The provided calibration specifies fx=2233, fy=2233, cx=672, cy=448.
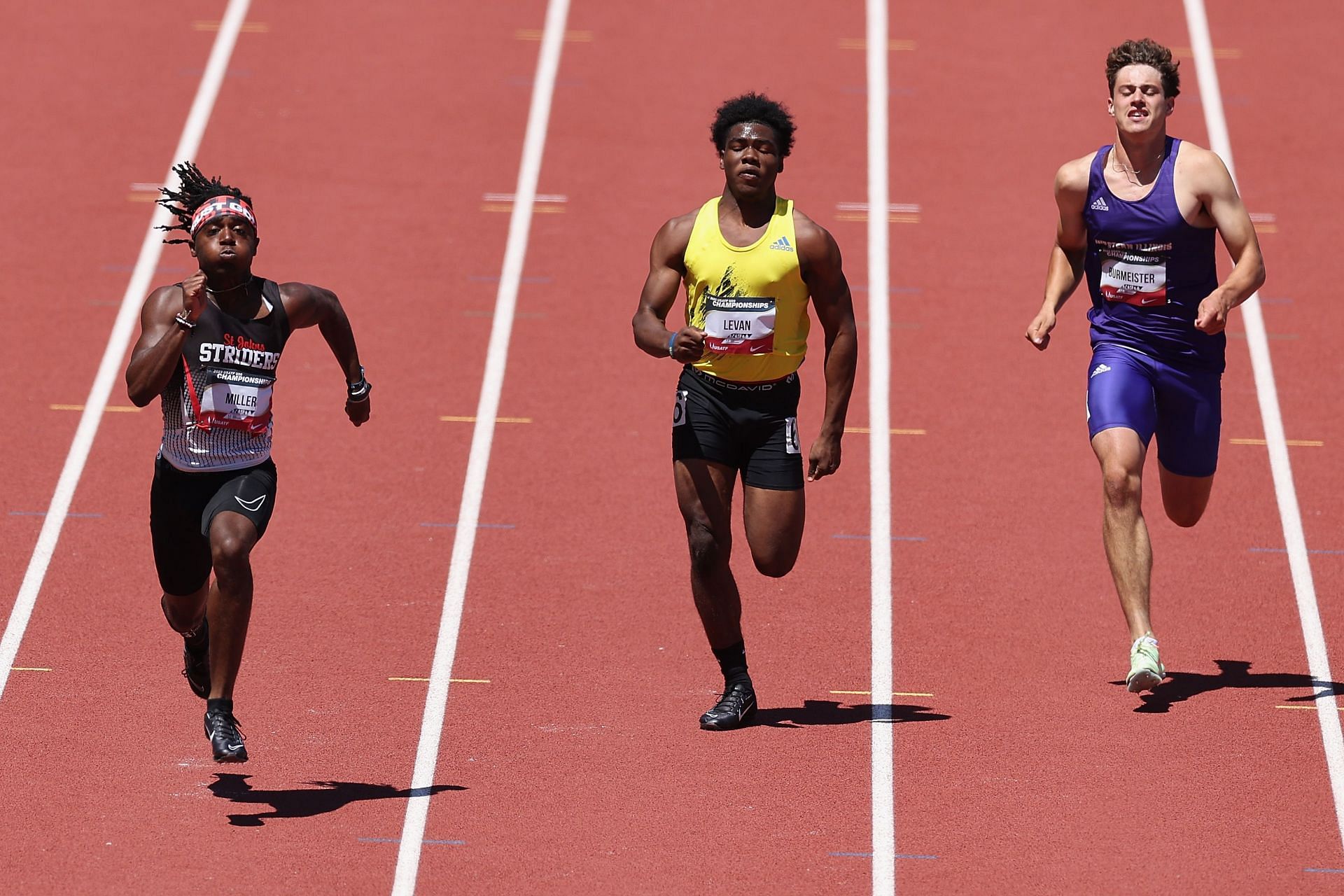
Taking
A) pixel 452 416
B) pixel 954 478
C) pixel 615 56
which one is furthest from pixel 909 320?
pixel 615 56

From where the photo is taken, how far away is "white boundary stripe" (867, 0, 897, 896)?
7.18m

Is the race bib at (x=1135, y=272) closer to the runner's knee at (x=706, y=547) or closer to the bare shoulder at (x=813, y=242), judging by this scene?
the bare shoulder at (x=813, y=242)

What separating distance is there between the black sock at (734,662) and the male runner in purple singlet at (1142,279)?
1361 millimetres

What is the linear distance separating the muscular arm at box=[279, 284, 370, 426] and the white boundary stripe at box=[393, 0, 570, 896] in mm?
1219

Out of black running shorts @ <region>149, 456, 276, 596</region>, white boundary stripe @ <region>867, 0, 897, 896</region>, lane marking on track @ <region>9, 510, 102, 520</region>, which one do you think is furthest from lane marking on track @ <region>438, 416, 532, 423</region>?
black running shorts @ <region>149, 456, 276, 596</region>

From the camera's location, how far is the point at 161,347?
7000 millimetres

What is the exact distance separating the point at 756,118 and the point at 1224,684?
2796mm

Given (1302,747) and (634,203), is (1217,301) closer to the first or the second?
(1302,747)

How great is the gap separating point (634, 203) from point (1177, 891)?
749 centimetres

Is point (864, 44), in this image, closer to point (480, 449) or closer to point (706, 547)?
point (480, 449)

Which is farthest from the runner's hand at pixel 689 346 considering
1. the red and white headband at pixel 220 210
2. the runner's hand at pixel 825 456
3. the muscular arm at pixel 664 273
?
the red and white headband at pixel 220 210

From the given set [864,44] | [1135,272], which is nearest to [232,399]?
[1135,272]

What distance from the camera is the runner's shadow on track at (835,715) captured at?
802cm

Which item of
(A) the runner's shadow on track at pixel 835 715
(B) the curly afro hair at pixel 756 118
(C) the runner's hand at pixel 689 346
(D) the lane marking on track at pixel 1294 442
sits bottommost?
(A) the runner's shadow on track at pixel 835 715
